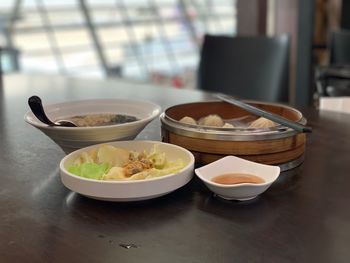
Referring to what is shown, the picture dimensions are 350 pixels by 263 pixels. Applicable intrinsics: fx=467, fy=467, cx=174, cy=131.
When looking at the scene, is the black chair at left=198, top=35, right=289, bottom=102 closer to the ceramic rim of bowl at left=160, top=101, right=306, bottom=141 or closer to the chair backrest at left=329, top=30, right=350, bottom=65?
the chair backrest at left=329, top=30, right=350, bottom=65

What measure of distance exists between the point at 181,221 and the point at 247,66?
1.60m

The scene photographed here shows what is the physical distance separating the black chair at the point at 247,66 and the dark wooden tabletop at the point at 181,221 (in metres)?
1.09

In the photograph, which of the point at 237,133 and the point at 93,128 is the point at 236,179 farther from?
the point at 93,128

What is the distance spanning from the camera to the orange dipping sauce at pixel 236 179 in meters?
0.83

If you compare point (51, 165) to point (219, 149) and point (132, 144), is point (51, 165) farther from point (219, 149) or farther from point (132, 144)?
point (219, 149)

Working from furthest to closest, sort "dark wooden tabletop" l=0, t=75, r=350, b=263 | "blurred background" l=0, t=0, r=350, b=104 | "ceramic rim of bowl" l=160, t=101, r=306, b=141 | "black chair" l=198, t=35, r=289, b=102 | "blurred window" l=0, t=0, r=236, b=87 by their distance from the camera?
"blurred window" l=0, t=0, r=236, b=87 → "blurred background" l=0, t=0, r=350, b=104 → "black chair" l=198, t=35, r=289, b=102 → "ceramic rim of bowl" l=160, t=101, r=306, b=141 → "dark wooden tabletop" l=0, t=75, r=350, b=263

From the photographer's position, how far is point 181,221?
0.75 metres

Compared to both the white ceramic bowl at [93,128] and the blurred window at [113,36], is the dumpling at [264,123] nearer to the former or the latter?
the white ceramic bowl at [93,128]

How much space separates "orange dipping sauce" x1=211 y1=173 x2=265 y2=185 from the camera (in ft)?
2.71

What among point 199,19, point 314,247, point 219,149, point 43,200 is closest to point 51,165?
point 43,200

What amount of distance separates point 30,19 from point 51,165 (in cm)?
516

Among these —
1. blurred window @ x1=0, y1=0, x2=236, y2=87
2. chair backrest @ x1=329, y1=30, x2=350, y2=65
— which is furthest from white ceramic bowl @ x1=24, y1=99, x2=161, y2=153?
blurred window @ x1=0, y1=0, x2=236, y2=87

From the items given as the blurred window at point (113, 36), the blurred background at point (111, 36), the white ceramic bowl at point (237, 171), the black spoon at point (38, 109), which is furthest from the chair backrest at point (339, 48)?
the blurred window at point (113, 36)

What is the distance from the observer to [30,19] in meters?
5.75
